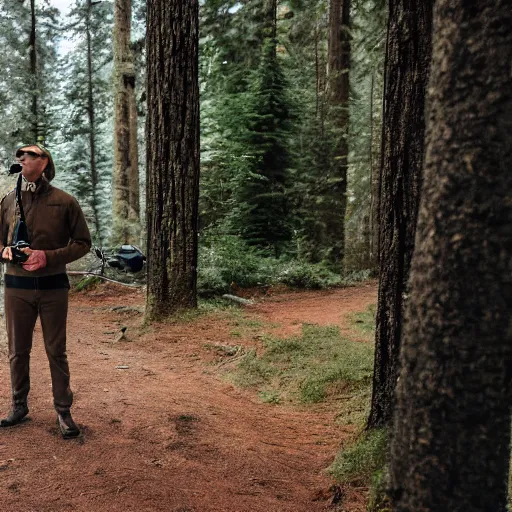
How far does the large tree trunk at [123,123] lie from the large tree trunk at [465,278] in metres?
14.9

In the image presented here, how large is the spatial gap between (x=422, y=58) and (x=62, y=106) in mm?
20338

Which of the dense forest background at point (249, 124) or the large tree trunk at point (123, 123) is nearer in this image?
the dense forest background at point (249, 124)

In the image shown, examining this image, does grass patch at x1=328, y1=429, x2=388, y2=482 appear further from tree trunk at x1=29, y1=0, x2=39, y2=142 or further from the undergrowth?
tree trunk at x1=29, y1=0, x2=39, y2=142

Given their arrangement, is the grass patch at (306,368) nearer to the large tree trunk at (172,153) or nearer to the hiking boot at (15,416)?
the large tree trunk at (172,153)

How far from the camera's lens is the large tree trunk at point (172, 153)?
8852mm

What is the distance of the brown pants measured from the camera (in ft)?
15.6

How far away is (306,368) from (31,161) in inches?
161

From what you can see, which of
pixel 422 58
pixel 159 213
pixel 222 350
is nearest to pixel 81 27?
pixel 159 213

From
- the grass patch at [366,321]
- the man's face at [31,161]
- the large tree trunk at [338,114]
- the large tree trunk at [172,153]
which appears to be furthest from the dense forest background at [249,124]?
the man's face at [31,161]

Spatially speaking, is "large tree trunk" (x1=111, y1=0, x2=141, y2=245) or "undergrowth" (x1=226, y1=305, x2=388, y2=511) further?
"large tree trunk" (x1=111, y1=0, x2=141, y2=245)

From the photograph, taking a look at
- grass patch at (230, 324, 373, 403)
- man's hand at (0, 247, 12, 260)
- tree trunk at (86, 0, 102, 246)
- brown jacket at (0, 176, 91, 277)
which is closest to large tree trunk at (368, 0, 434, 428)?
grass patch at (230, 324, 373, 403)

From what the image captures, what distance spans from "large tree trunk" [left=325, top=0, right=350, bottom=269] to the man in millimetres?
12273

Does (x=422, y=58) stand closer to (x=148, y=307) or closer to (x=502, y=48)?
(x=502, y=48)

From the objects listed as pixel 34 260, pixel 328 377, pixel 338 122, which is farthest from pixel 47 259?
pixel 338 122
